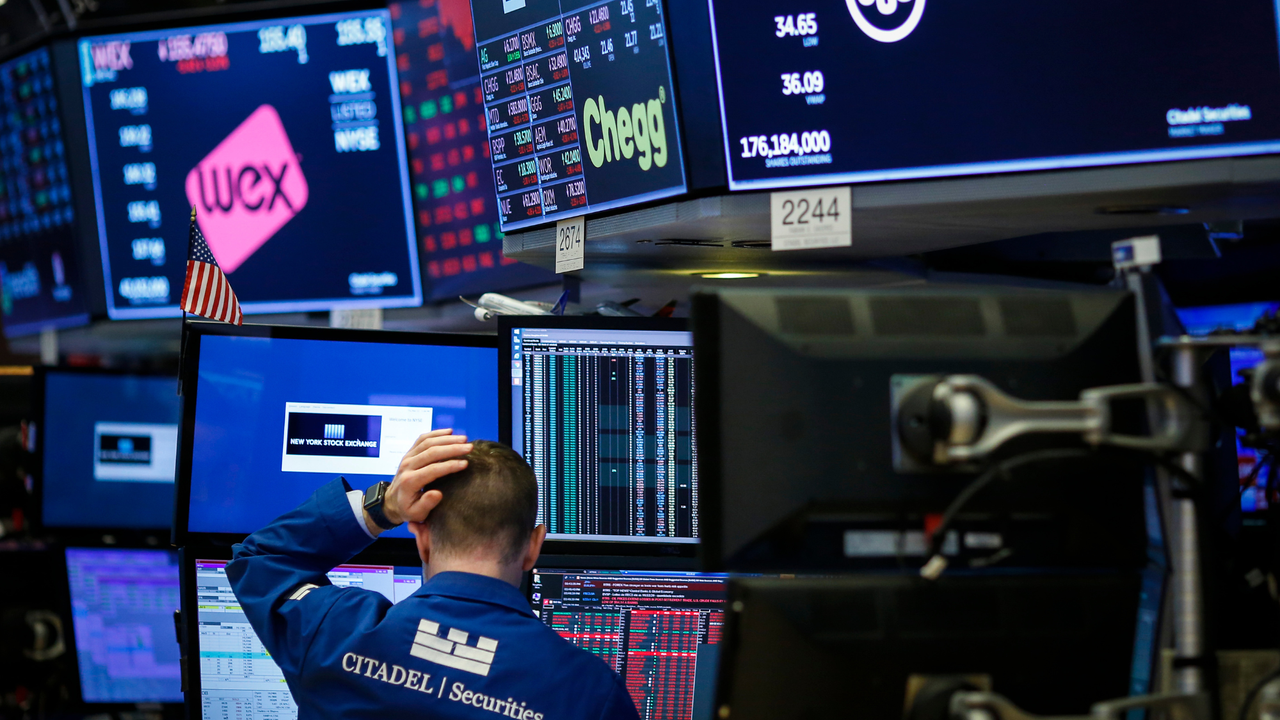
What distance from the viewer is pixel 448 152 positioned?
3266mm

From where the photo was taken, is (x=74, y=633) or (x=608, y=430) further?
(x=74, y=633)

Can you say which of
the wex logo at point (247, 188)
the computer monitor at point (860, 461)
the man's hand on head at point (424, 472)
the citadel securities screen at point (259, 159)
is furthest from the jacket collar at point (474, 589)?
the wex logo at point (247, 188)

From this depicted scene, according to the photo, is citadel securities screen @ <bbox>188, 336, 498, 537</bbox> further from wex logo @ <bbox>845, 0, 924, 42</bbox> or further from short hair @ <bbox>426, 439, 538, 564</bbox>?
wex logo @ <bbox>845, 0, 924, 42</bbox>

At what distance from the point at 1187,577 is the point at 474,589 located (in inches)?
39.1

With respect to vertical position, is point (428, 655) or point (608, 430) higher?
point (608, 430)

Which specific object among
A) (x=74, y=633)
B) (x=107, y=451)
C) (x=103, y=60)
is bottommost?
(x=74, y=633)

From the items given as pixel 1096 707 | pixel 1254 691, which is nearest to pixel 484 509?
pixel 1096 707

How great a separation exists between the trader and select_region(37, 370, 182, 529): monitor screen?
174cm

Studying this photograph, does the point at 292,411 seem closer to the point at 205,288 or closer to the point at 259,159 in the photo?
the point at 205,288

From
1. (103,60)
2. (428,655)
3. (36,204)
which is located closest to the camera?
(428,655)

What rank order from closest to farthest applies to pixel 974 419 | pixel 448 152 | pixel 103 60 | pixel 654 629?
pixel 974 419
pixel 654 629
pixel 448 152
pixel 103 60

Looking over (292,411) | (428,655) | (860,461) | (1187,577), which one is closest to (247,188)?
(292,411)

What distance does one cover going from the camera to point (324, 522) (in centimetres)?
184

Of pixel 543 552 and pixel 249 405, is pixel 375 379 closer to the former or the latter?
pixel 249 405
